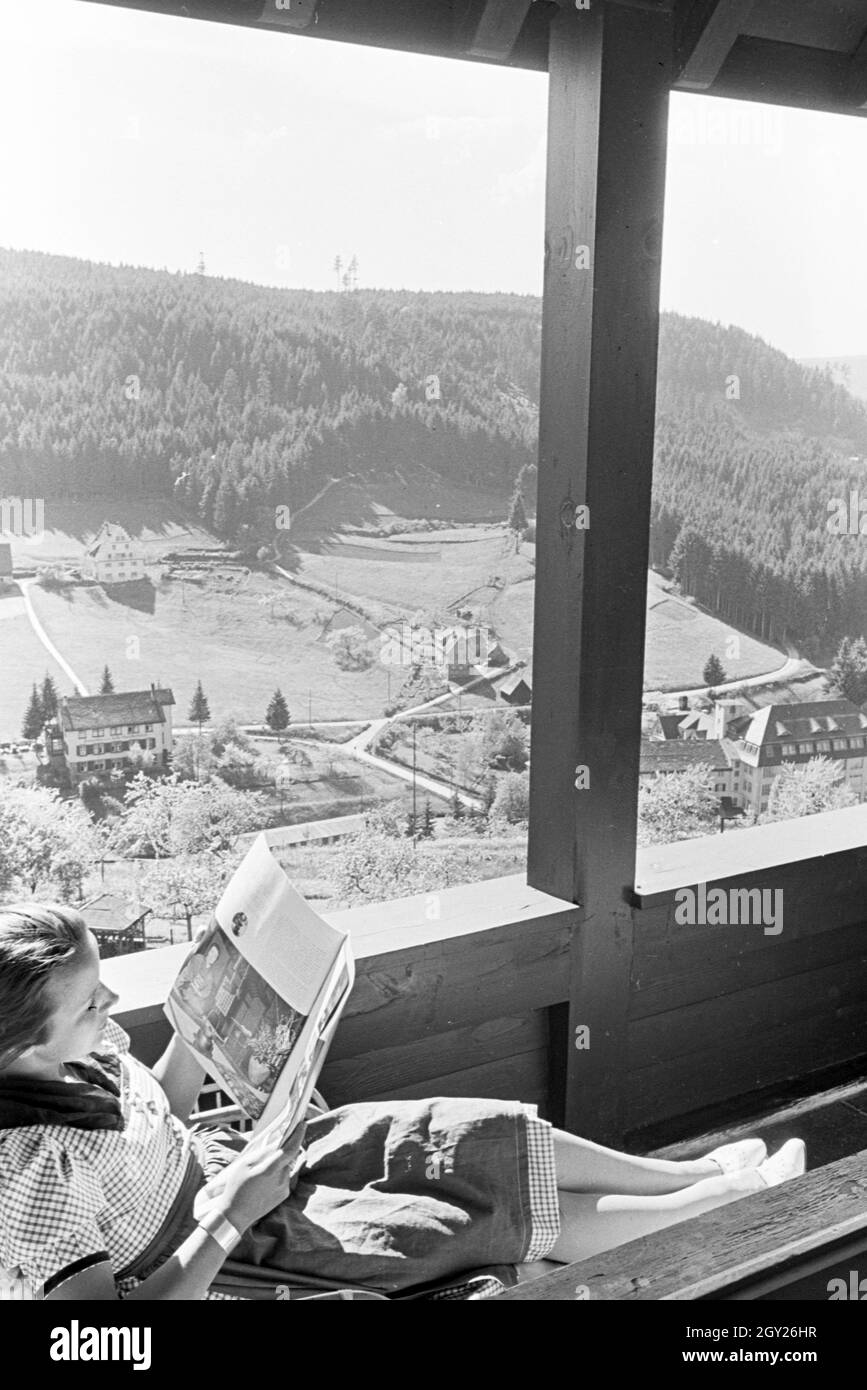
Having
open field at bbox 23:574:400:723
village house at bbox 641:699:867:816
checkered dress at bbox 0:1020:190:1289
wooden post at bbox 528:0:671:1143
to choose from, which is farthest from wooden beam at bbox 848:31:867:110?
checkered dress at bbox 0:1020:190:1289

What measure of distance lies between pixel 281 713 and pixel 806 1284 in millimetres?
1655

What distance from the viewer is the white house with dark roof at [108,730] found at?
7.20 ft

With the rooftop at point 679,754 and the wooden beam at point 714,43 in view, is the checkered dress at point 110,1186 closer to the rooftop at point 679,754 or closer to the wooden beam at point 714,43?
the rooftop at point 679,754

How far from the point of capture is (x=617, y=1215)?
5.38 feet

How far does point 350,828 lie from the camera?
262 cm

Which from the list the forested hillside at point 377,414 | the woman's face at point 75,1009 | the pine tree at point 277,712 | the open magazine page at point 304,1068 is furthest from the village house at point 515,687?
the woman's face at point 75,1009

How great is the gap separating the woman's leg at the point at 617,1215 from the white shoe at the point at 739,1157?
125 millimetres

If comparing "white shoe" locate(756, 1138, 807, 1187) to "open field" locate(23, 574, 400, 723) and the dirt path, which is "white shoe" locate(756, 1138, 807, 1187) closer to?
"open field" locate(23, 574, 400, 723)

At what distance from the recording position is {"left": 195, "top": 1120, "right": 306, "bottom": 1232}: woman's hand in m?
1.34

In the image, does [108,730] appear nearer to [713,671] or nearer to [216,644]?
[216,644]

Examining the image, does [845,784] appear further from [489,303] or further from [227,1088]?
[227,1088]

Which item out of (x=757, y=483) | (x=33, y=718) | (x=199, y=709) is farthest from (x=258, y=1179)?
(x=757, y=483)

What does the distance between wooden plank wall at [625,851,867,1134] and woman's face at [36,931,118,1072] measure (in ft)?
4.04

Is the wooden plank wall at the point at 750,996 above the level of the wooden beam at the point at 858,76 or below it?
below
